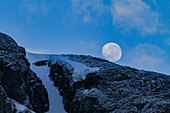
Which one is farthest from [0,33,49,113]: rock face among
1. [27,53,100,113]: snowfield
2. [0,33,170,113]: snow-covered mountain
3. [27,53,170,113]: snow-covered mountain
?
[27,53,170,113]: snow-covered mountain

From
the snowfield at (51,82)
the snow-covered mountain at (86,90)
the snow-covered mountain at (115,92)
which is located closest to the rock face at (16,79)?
the snow-covered mountain at (86,90)

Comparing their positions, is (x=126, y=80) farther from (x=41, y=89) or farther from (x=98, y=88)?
(x=41, y=89)

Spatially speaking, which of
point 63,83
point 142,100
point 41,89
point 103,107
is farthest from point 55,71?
point 142,100

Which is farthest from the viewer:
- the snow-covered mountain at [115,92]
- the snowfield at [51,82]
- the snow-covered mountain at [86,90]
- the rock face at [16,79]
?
the snowfield at [51,82]

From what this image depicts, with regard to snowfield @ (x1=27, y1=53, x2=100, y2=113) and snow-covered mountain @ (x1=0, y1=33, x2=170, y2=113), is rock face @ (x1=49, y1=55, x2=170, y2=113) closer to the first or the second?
snow-covered mountain @ (x1=0, y1=33, x2=170, y2=113)

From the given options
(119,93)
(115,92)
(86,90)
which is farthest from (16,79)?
(119,93)

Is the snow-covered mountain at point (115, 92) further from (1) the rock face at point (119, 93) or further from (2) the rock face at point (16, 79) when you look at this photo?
Result: (2) the rock face at point (16, 79)

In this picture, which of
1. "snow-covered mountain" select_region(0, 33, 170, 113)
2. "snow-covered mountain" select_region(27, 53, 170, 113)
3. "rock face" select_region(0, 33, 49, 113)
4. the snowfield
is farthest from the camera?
the snowfield

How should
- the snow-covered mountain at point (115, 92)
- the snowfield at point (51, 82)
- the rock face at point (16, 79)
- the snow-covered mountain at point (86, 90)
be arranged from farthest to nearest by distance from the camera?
the snowfield at point (51, 82), the rock face at point (16, 79), the snow-covered mountain at point (115, 92), the snow-covered mountain at point (86, 90)

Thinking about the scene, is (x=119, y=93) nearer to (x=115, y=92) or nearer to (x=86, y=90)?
(x=115, y=92)

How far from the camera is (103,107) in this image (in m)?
23.9

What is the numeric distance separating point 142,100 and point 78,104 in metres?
11.7

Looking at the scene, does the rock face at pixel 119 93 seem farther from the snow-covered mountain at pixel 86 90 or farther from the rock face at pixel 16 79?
the rock face at pixel 16 79

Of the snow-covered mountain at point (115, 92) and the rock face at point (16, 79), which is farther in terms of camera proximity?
the rock face at point (16, 79)
